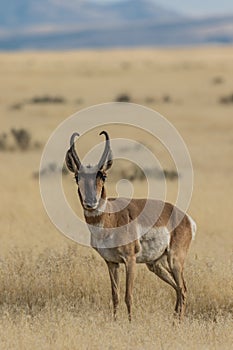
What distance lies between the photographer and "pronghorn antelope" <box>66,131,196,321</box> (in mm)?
7789

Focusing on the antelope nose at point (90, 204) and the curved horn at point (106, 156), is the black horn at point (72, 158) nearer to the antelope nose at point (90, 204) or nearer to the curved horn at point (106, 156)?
the curved horn at point (106, 156)

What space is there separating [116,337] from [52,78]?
53622mm

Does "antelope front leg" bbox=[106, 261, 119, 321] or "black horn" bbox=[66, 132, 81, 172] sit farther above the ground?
"black horn" bbox=[66, 132, 81, 172]

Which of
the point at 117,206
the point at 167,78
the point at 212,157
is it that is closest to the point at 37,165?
the point at 212,157

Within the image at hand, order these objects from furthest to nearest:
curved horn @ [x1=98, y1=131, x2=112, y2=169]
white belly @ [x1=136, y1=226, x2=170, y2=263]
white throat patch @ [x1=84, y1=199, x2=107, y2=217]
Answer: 1. white belly @ [x1=136, y1=226, x2=170, y2=263]
2. white throat patch @ [x1=84, y1=199, x2=107, y2=217]
3. curved horn @ [x1=98, y1=131, x2=112, y2=169]

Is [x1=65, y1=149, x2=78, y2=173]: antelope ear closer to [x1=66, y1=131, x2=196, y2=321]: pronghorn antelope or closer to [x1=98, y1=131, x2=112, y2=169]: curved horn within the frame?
[x1=66, y1=131, x2=196, y2=321]: pronghorn antelope

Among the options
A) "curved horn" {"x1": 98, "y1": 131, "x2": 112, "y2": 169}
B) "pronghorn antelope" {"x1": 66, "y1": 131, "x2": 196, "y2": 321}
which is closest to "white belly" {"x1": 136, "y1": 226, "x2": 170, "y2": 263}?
"pronghorn antelope" {"x1": 66, "y1": 131, "x2": 196, "y2": 321}

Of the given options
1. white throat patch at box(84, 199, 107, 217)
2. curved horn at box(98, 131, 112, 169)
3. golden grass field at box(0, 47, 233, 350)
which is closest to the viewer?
golden grass field at box(0, 47, 233, 350)

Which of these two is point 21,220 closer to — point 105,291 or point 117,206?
point 105,291

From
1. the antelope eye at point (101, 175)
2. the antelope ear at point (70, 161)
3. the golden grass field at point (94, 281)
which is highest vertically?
the antelope ear at point (70, 161)

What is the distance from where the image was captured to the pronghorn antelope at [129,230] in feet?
25.6

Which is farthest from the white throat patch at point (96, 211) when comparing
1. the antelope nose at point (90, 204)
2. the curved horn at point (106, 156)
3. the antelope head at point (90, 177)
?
the curved horn at point (106, 156)

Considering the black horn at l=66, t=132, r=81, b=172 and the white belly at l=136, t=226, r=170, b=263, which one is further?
the white belly at l=136, t=226, r=170, b=263

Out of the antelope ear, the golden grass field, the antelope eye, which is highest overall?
the antelope ear
